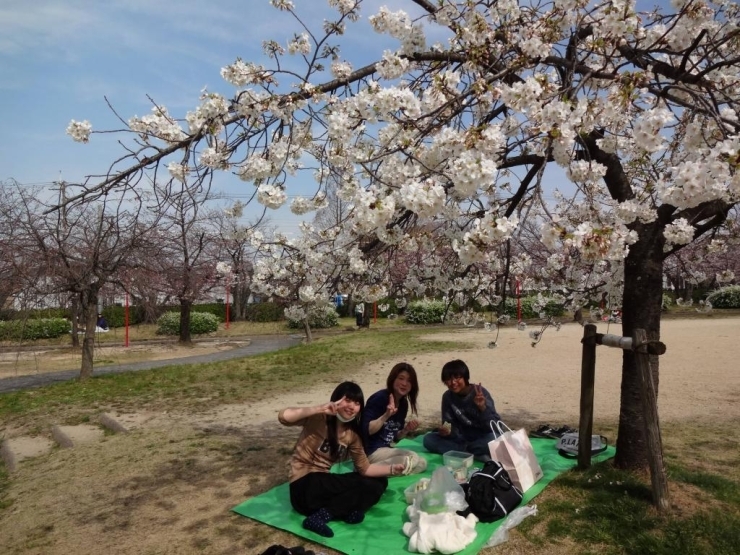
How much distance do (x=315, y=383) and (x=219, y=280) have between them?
13.4 m

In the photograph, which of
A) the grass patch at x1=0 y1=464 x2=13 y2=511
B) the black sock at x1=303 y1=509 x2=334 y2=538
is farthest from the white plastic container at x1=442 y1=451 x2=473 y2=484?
the grass patch at x1=0 y1=464 x2=13 y2=511

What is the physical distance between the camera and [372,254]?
4305mm

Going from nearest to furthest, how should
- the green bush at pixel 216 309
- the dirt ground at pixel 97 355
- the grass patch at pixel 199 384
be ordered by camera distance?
the grass patch at pixel 199 384
the dirt ground at pixel 97 355
the green bush at pixel 216 309

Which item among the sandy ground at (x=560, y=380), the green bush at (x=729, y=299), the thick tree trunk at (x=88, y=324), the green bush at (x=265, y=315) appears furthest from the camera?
the green bush at (x=265, y=315)

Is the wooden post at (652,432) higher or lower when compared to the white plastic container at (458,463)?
higher

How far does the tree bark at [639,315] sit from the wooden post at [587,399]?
0.69 ft

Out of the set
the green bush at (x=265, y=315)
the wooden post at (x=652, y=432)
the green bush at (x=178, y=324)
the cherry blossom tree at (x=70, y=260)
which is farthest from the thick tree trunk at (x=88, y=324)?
the green bush at (x=265, y=315)

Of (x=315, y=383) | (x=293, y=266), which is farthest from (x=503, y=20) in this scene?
(x=315, y=383)

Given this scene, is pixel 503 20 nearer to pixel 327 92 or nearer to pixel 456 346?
pixel 327 92

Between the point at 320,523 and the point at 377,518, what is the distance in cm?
38

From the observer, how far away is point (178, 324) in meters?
19.6

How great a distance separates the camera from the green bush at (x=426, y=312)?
2041 cm

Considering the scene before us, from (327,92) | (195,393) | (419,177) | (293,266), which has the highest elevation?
(327,92)

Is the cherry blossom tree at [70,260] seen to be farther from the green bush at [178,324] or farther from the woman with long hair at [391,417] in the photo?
the green bush at [178,324]
